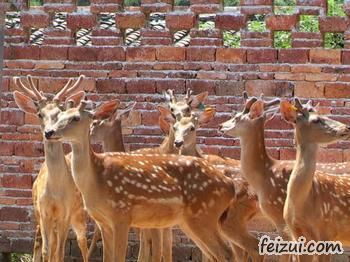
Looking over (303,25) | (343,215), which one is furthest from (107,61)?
(343,215)

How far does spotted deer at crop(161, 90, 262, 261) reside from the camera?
1220 cm

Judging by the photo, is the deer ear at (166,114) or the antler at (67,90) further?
the deer ear at (166,114)

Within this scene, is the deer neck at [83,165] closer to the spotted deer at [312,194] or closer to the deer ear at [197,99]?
the spotted deer at [312,194]

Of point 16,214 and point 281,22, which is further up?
point 281,22

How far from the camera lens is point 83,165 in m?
11.1

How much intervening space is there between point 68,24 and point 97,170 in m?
3.33

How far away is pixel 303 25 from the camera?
550 inches

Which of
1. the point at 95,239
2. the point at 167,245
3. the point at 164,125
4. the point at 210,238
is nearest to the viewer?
the point at 210,238

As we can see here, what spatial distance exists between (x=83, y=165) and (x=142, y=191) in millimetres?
659

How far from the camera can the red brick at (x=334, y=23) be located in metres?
13.3

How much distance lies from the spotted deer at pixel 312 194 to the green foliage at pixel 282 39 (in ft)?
11.2

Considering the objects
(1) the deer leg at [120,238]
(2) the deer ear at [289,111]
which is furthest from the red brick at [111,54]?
(2) the deer ear at [289,111]

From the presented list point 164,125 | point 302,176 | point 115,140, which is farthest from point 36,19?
point 302,176

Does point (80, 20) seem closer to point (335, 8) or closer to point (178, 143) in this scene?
point (178, 143)
